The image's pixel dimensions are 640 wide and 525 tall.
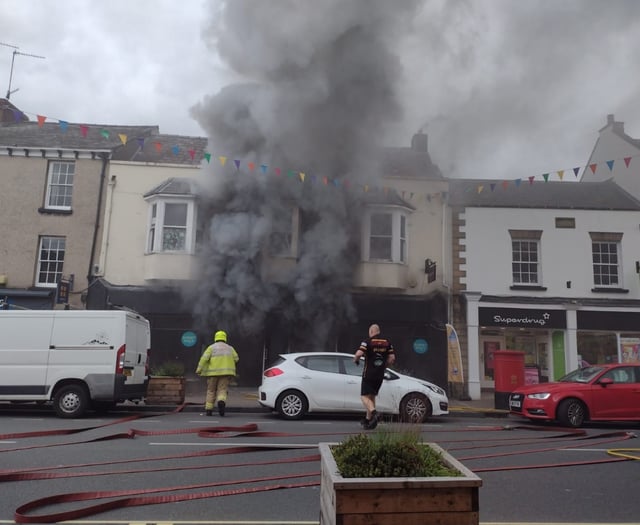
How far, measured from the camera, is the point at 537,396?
35.8 ft

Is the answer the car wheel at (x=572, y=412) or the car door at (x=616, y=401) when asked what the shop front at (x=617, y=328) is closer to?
the car door at (x=616, y=401)

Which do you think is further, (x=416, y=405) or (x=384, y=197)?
(x=384, y=197)

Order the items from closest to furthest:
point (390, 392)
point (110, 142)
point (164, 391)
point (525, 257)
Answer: point (390, 392), point (164, 391), point (525, 257), point (110, 142)

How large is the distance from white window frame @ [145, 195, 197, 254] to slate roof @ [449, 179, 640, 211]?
26.7 ft

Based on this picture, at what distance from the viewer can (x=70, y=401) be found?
34.7 feet

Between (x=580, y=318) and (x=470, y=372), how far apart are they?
149 inches

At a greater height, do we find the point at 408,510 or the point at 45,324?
the point at 45,324

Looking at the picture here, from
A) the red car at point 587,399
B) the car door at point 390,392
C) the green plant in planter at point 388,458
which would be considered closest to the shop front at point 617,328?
the red car at point 587,399

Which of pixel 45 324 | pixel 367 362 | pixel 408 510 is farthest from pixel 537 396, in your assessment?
pixel 45 324

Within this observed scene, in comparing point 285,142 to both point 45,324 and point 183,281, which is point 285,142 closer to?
point 183,281

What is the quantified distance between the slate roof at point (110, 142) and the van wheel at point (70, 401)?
28.5ft

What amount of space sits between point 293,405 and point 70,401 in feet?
13.9

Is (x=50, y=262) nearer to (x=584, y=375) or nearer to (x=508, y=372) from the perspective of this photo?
(x=508, y=372)

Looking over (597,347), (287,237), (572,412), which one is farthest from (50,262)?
(597,347)
